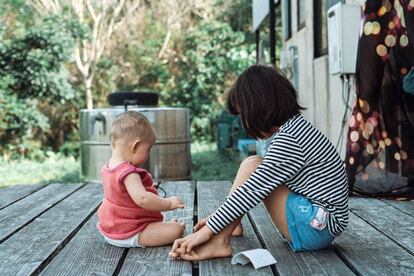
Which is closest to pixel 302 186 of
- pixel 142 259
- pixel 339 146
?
pixel 142 259

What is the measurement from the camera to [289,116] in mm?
1838

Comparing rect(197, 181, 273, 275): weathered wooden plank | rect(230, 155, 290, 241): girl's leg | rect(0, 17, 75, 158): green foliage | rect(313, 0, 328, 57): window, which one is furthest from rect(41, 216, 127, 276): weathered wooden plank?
rect(0, 17, 75, 158): green foliage

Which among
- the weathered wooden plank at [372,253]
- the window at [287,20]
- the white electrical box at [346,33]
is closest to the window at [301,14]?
the window at [287,20]

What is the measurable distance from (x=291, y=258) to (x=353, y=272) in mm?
213

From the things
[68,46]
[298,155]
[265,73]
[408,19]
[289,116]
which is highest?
[68,46]

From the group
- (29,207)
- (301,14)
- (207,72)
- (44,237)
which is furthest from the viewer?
(207,72)

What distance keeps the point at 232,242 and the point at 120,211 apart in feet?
1.29

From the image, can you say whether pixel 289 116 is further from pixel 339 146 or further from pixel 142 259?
pixel 339 146

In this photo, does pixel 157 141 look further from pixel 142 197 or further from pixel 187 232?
pixel 142 197

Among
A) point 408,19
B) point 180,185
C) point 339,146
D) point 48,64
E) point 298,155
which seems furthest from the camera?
point 48,64

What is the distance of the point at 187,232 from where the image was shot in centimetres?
225

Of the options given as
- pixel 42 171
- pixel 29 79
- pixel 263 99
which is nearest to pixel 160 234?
pixel 263 99

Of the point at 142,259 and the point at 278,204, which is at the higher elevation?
the point at 278,204

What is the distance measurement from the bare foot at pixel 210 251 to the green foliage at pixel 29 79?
24.2 ft
